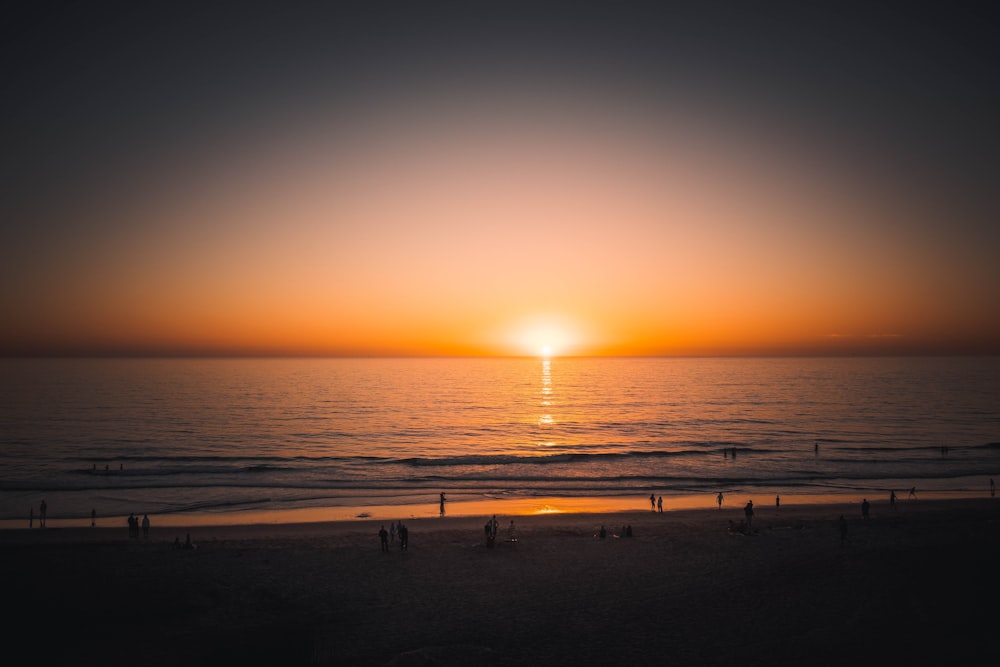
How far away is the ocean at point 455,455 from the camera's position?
38031 mm

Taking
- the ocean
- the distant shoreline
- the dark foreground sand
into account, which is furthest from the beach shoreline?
the dark foreground sand

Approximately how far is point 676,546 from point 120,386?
5768 inches

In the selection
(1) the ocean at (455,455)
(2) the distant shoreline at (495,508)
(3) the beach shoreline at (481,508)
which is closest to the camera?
(2) the distant shoreline at (495,508)

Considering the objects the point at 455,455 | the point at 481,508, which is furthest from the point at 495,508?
the point at 455,455

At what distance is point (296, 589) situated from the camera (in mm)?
20094

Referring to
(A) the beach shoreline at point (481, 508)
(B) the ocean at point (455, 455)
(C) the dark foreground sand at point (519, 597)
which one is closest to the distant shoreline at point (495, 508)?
(A) the beach shoreline at point (481, 508)

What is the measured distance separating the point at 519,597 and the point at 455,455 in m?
37.5

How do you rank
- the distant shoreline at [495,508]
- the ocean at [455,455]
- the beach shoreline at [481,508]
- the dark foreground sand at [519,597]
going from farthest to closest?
1. the ocean at [455,455]
2. the beach shoreline at [481,508]
3. the distant shoreline at [495,508]
4. the dark foreground sand at [519,597]

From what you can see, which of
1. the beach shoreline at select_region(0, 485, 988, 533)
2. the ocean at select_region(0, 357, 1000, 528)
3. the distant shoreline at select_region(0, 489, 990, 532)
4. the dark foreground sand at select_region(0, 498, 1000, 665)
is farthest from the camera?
the ocean at select_region(0, 357, 1000, 528)

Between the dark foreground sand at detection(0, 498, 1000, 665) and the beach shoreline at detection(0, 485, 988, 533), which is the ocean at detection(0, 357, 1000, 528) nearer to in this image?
the beach shoreline at detection(0, 485, 988, 533)

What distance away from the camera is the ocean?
3803 cm

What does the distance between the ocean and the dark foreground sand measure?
9.87 meters

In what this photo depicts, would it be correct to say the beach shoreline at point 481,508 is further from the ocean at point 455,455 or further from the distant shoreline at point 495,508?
the ocean at point 455,455

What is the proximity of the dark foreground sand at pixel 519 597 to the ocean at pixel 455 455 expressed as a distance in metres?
9.87
